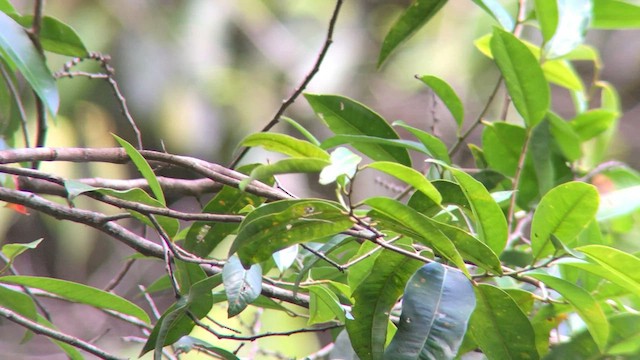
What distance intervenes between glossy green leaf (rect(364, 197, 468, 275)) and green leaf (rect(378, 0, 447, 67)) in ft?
0.86

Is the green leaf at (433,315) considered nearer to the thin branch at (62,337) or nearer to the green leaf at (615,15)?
the thin branch at (62,337)

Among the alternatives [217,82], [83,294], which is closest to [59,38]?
[83,294]

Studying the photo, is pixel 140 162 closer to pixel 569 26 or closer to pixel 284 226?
pixel 284 226

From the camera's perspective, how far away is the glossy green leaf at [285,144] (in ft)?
1.51

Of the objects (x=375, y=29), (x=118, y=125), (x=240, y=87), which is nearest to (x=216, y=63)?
(x=240, y=87)

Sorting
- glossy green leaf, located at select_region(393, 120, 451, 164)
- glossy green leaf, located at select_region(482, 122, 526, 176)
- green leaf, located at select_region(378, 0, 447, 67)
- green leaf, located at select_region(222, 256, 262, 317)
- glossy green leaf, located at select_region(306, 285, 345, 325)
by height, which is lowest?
glossy green leaf, located at select_region(306, 285, 345, 325)

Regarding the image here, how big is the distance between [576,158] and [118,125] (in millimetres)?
2213

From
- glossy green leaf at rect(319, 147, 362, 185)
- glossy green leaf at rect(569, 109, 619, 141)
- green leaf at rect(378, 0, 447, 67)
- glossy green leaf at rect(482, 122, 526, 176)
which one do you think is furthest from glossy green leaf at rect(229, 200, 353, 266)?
glossy green leaf at rect(569, 109, 619, 141)

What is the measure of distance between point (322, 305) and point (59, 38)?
0.39 metres

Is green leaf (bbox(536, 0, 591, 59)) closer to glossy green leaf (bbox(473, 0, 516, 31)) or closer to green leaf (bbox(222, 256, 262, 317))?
glossy green leaf (bbox(473, 0, 516, 31))

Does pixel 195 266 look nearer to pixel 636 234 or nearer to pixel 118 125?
pixel 636 234

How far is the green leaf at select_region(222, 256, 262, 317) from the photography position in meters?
0.45

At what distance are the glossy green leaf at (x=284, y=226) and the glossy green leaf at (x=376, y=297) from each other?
5cm

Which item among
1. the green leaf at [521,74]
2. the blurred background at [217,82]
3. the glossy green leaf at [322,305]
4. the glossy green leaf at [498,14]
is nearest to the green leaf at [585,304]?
the glossy green leaf at [322,305]
